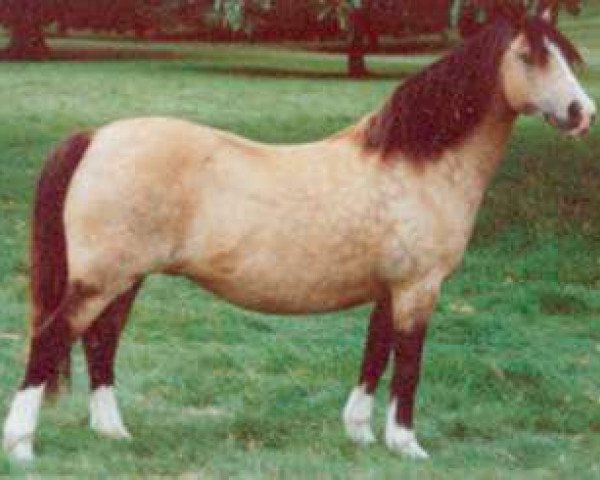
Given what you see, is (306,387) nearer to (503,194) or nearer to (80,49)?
(503,194)

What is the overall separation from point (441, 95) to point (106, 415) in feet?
6.72

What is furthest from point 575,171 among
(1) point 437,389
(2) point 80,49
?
(2) point 80,49

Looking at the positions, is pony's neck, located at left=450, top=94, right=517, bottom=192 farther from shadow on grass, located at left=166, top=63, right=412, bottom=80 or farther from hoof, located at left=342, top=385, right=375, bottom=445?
shadow on grass, located at left=166, top=63, right=412, bottom=80

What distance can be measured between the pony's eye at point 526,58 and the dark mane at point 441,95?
0.09m

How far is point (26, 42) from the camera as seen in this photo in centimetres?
4316

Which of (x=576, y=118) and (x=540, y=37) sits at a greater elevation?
(x=540, y=37)

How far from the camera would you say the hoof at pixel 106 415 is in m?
7.05

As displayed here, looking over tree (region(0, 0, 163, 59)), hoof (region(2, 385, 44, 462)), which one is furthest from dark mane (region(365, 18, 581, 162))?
tree (region(0, 0, 163, 59))

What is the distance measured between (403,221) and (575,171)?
11.7 m

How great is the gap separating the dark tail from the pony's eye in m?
1.88

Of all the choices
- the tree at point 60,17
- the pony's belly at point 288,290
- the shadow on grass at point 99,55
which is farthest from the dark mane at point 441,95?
the tree at point 60,17

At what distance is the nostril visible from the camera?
6879 mm

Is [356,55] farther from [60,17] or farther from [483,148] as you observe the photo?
[483,148]

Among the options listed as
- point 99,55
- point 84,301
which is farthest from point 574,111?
point 99,55
